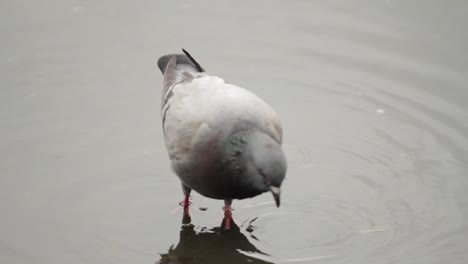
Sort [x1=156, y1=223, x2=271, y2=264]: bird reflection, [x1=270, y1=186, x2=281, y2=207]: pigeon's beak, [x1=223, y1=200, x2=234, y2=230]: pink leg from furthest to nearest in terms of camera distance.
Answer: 1. [x1=223, y1=200, x2=234, y2=230]: pink leg
2. [x1=156, y1=223, x2=271, y2=264]: bird reflection
3. [x1=270, y1=186, x2=281, y2=207]: pigeon's beak

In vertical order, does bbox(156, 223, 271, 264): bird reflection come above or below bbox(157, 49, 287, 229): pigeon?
below

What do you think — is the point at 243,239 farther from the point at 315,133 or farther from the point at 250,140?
the point at 315,133

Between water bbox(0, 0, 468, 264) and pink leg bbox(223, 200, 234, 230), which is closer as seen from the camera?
water bbox(0, 0, 468, 264)

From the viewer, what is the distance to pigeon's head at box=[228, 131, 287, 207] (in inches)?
204

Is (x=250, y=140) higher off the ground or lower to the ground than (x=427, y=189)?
higher

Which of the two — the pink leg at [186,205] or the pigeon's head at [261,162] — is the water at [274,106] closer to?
the pink leg at [186,205]

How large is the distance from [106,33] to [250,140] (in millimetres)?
4682

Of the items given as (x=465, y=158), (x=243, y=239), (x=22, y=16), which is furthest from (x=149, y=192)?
(x=22, y=16)

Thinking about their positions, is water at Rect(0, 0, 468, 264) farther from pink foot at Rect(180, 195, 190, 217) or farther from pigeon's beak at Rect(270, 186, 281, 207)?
pigeon's beak at Rect(270, 186, 281, 207)

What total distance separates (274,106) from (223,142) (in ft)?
9.19

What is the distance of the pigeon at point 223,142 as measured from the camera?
530cm

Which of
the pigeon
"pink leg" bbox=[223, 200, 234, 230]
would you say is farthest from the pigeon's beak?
"pink leg" bbox=[223, 200, 234, 230]

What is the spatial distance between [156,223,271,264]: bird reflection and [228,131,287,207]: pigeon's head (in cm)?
94

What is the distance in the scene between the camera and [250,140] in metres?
5.41
